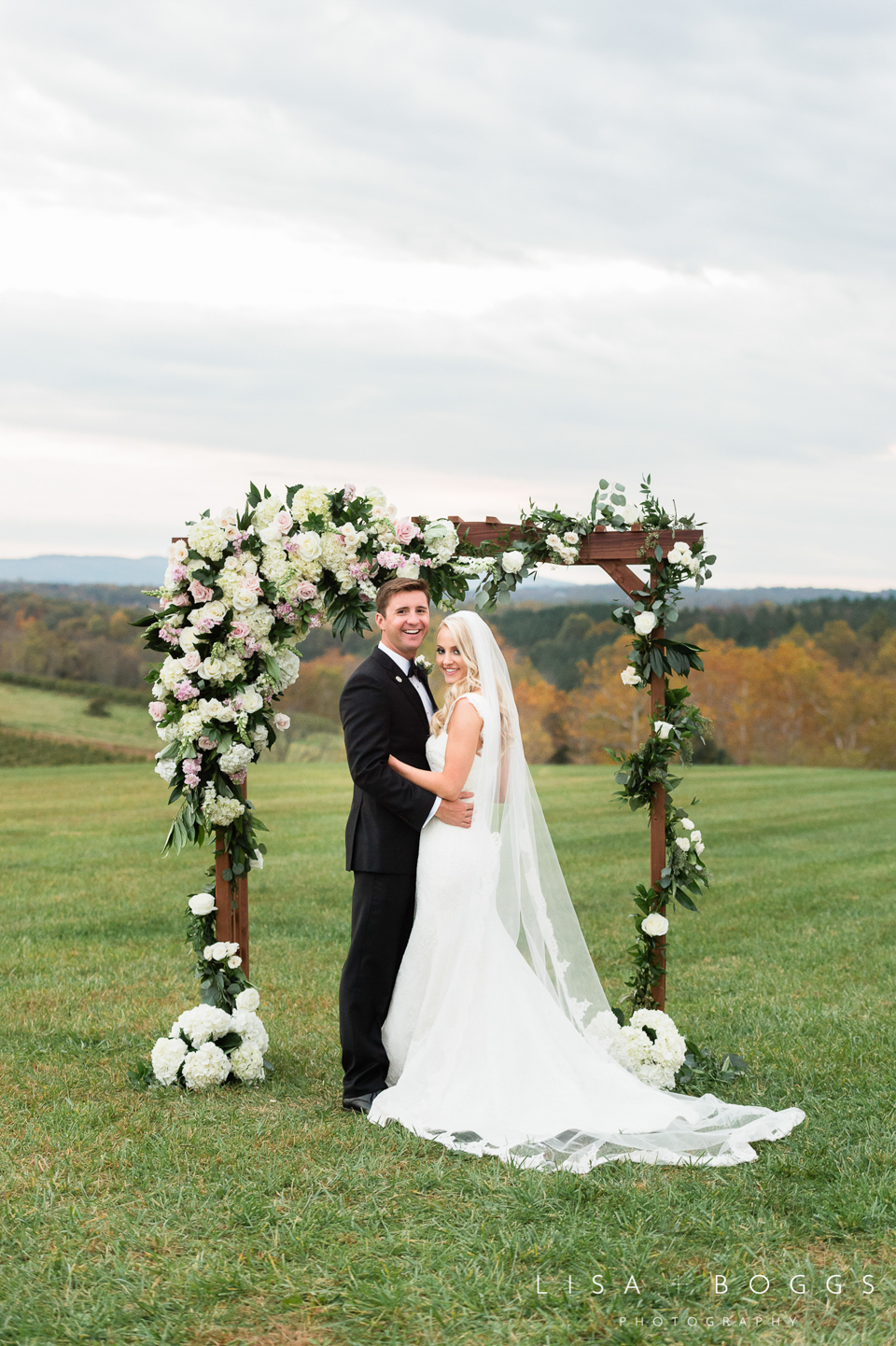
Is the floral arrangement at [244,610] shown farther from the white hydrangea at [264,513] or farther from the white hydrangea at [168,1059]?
the white hydrangea at [168,1059]

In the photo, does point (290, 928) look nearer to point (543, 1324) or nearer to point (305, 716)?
point (543, 1324)

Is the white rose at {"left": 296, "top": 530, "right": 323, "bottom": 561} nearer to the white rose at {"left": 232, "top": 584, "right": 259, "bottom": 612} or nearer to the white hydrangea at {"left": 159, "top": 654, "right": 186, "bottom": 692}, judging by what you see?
the white rose at {"left": 232, "top": 584, "right": 259, "bottom": 612}

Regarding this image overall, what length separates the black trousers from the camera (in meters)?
5.46

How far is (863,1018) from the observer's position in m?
7.32

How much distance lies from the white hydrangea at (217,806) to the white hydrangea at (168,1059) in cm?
118

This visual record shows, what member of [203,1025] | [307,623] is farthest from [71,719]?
[203,1025]

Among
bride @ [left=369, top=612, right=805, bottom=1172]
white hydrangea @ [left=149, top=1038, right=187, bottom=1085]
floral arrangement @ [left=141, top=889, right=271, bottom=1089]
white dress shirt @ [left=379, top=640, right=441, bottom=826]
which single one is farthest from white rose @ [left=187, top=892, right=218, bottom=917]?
white dress shirt @ [left=379, top=640, right=441, bottom=826]

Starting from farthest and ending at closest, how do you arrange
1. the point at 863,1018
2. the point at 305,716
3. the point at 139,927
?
the point at 305,716 < the point at 139,927 < the point at 863,1018

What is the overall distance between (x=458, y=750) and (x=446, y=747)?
0.09m

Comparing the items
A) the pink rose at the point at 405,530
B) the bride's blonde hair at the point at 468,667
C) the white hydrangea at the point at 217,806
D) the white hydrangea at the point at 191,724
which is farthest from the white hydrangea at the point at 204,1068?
the pink rose at the point at 405,530

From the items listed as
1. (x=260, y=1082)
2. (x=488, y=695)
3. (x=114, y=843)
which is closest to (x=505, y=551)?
(x=488, y=695)

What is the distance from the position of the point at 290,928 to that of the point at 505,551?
5.61 metres

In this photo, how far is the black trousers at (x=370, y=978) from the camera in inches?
215

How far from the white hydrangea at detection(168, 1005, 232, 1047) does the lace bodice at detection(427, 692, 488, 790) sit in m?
1.79
